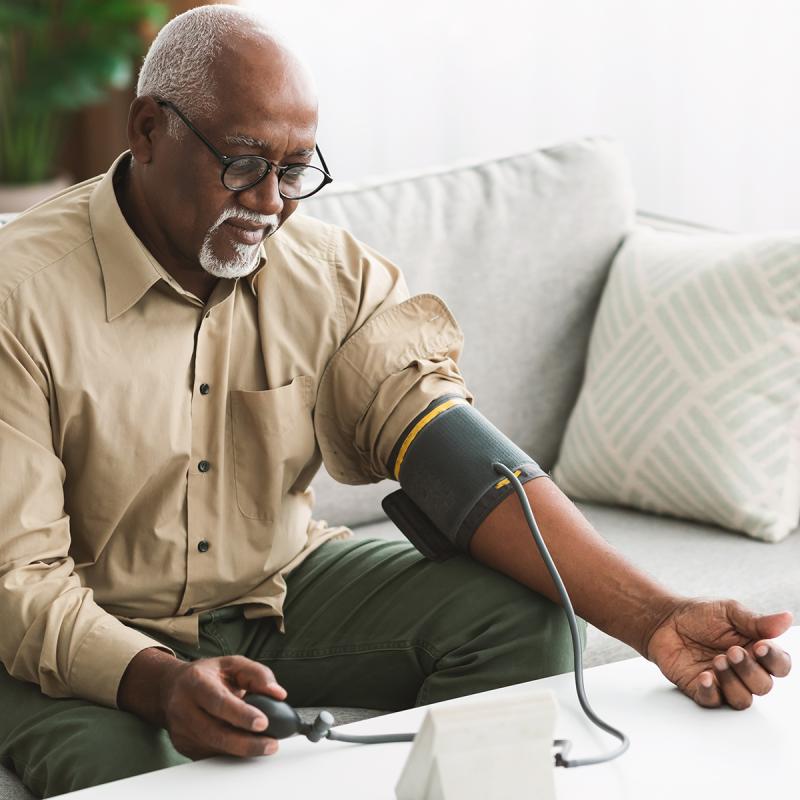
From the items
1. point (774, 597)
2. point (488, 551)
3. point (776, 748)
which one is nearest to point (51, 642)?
point (488, 551)

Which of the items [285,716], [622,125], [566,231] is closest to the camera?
[285,716]

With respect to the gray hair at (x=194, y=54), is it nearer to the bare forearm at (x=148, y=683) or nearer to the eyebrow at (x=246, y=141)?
the eyebrow at (x=246, y=141)

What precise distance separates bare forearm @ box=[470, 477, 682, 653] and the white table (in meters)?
0.16

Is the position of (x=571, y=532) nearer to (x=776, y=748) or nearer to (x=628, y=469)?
(x=776, y=748)

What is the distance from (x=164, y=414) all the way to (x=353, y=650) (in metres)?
0.36

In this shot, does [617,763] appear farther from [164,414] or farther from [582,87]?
[582,87]

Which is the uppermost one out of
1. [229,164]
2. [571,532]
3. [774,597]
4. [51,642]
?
[229,164]

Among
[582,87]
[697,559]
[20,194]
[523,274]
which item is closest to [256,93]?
[523,274]

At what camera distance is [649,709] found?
110 centimetres

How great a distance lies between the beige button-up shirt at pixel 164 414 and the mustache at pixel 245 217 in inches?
3.9

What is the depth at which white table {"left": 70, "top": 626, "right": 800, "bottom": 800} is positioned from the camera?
981 mm

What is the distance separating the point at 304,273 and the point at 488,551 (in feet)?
1.36

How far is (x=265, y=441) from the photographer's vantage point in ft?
4.82

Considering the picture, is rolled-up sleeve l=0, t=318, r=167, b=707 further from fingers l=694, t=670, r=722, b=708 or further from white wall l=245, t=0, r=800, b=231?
white wall l=245, t=0, r=800, b=231
